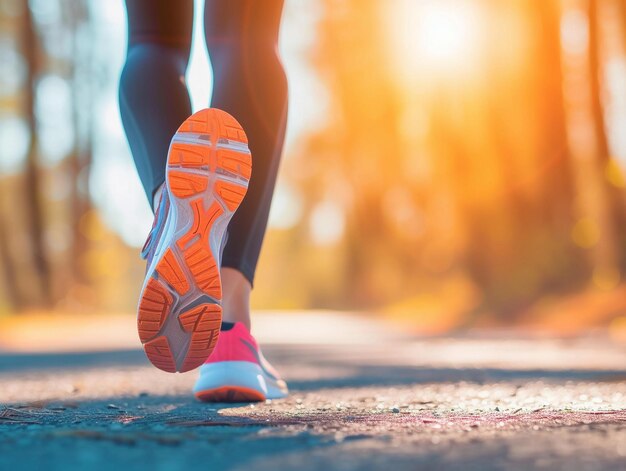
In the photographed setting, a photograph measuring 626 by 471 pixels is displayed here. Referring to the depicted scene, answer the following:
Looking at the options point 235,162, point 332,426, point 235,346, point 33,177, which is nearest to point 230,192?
point 235,162

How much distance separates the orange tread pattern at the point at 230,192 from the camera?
1877 millimetres

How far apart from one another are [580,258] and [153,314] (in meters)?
12.6

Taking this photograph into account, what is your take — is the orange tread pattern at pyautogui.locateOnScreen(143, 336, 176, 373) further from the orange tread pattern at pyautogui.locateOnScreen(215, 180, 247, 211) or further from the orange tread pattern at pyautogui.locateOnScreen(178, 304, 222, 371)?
the orange tread pattern at pyautogui.locateOnScreen(215, 180, 247, 211)

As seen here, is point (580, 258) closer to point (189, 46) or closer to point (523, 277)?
point (523, 277)

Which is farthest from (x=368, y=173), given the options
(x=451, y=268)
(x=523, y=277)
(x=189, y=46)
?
(x=189, y=46)

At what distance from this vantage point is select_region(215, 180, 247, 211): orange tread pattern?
6.16 ft

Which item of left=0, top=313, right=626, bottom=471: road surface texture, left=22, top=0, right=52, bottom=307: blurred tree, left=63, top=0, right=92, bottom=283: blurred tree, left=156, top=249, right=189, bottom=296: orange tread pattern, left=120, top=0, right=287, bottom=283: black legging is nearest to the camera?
left=0, top=313, right=626, bottom=471: road surface texture

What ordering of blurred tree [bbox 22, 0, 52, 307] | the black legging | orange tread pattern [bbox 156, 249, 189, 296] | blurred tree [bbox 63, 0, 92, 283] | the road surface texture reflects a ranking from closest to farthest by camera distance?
the road surface texture < orange tread pattern [bbox 156, 249, 189, 296] < the black legging < blurred tree [bbox 22, 0, 52, 307] < blurred tree [bbox 63, 0, 92, 283]

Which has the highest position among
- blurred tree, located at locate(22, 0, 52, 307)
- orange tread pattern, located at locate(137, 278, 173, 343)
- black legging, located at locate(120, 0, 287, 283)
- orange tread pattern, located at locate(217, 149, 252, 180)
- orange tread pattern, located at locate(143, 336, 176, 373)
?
blurred tree, located at locate(22, 0, 52, 307)

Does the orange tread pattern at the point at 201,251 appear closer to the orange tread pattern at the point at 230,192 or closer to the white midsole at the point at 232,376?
the orange tread pattern at the point at 230,192

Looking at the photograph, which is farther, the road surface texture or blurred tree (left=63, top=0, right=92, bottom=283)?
blurred tree (left=63, top=0, right=92, bottom=283)

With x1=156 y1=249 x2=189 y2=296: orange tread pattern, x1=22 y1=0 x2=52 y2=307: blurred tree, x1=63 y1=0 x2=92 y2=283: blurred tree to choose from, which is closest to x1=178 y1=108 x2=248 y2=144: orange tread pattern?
x1=156 y1=249 x2=189 y2=296: orange tread pattern

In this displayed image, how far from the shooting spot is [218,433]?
1463 mm

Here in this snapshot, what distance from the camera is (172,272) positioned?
5.98 ft
